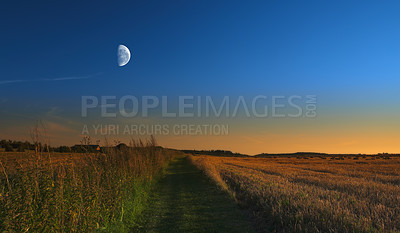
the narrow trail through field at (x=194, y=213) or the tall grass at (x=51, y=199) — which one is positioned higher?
the tall grass at (x=51, y=199)

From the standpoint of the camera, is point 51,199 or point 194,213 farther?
point 194,213

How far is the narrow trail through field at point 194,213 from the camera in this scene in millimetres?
9172

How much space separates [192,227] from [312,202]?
404 cm

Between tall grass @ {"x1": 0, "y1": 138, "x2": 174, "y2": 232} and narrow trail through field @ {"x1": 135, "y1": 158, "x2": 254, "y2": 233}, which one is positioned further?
narrow trail through field @ {"x1": 135, "y1": 158, "x2": 254, "y2": 233}

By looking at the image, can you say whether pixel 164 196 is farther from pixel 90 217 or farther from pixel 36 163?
pixel 36 163

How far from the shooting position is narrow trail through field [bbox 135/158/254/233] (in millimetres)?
9172

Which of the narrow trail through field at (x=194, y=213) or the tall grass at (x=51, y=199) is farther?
the narrow trail through field at (x=194, y=213)

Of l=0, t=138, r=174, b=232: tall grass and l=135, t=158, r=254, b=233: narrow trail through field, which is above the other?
l=0, t=138, r=174, b=232: tall grass

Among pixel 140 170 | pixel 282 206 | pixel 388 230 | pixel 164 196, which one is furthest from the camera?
pixel 140 170

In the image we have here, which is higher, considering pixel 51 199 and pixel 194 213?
pixel 51 199

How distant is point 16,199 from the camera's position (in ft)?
16.9

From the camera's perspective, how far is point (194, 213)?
11.1m

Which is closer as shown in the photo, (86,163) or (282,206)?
(282,206)

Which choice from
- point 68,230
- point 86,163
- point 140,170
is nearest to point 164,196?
point 140,170
